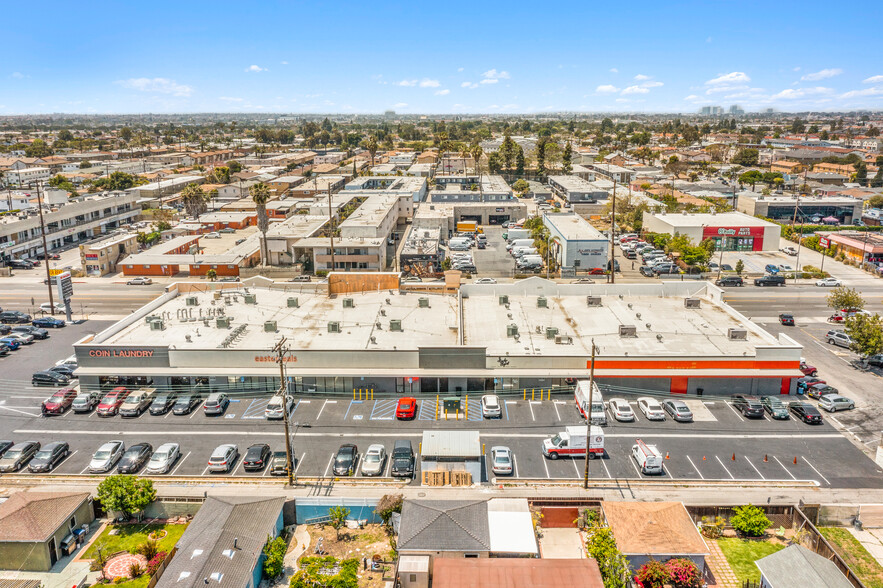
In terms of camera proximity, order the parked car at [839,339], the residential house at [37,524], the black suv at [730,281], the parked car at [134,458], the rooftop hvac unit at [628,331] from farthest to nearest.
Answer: the black suv at [730,281] → the parked car at [839,339] → the rooftop hvac unit at [628,331] → the parked car at [134,458] → the residential house at [37,524]

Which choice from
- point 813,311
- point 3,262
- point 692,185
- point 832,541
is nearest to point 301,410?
point 832,541

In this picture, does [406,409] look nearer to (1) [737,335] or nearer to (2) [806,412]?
(1) [737,335]

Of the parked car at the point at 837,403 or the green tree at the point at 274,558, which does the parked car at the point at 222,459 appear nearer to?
the green tree at the point at 274,558

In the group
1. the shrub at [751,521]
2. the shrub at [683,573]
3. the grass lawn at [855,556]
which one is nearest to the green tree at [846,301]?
the grass lawn at [855,556]

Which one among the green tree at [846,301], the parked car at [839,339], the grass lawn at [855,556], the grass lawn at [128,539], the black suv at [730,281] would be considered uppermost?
the green tree at [846,301]

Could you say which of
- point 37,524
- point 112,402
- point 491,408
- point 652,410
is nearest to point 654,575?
point 652,410

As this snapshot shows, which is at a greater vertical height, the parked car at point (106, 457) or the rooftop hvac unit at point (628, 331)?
the rooftop hvac unit at point (628, 331)
